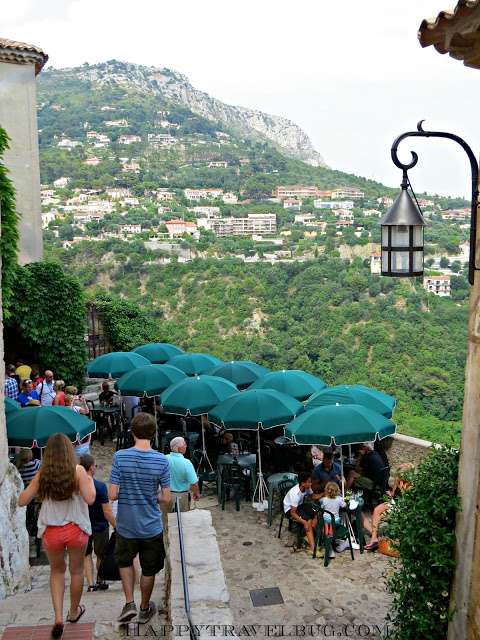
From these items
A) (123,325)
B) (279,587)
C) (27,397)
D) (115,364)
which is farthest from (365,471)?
(123,325)

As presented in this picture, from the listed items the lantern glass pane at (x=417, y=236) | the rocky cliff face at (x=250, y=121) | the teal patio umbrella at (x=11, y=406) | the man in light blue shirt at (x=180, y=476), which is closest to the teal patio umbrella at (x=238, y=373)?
the teal patio umbrella at (x=11, y=406)

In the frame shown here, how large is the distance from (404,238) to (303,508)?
373 cm

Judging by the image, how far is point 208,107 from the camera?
166 metres

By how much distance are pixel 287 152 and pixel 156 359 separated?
163m

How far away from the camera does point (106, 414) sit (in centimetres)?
1080

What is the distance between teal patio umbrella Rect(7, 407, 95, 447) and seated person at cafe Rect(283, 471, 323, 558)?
245 centimetres

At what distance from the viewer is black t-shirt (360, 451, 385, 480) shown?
768 centimetres

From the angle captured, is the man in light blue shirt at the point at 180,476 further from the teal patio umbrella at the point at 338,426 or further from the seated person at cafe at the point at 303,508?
the teal patio umbrella at the point at 338,426

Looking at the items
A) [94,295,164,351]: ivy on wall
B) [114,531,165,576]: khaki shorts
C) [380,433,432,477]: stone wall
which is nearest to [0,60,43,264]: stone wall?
[94,295,164,351]: ivy on wall

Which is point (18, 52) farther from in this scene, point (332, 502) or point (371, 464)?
point (332, 502)

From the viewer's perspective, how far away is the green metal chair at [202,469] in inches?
329

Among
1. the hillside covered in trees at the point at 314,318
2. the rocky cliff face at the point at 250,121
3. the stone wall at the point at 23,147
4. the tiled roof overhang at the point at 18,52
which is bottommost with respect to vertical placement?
the hillside covered in trees at the point at 314,318

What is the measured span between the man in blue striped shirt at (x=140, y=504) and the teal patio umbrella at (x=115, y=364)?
24.2 ft

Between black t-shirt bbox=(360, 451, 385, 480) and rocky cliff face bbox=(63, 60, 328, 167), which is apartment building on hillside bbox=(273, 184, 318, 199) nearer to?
rocky cliff face bbox=(63, 60, 328, 167)
